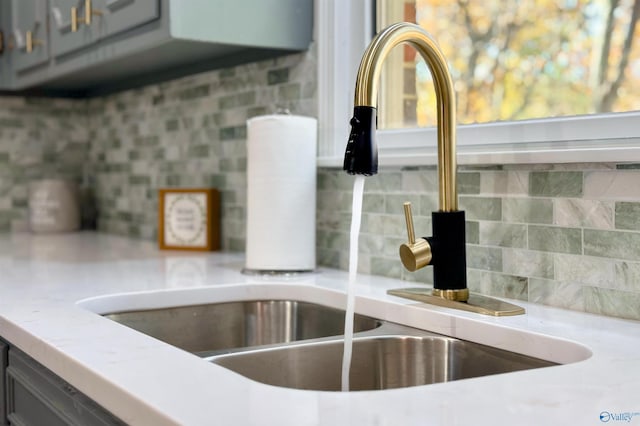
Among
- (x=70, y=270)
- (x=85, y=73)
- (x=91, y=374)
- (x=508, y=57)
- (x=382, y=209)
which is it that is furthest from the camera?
(x=85, y=73)

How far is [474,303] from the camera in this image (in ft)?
4.25

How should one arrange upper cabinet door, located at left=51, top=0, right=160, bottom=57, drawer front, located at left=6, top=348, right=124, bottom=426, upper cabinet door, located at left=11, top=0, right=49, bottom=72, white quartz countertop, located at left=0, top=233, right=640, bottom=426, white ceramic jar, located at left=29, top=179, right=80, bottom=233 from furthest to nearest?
1. white ceramic jar, located at left=29, top=179, right=80, bottom=233
2. upper cabinet door, located at left=11, top=0, right=49, bottom=72
3. upper cabinet door, located at left=51, top=0, right=160, bottom=57
4. drawer front, located at left=6, top=348, right=124, bottom=426
5. white quartz countertop, located at left=0, top=233, right=640, bottom=426

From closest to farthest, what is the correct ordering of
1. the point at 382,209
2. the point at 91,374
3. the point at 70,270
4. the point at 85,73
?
1. the point at 91,374
2. the point at 382,209
3. the point at 70,270
4. the point at 85,73

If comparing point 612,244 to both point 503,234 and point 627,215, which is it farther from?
point 503,234

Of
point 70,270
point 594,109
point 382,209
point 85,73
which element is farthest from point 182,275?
point 85,73

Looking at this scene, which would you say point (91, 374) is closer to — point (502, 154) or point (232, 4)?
point (502, 154)

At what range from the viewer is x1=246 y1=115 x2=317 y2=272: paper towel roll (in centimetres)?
173

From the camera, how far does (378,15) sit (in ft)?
6.10

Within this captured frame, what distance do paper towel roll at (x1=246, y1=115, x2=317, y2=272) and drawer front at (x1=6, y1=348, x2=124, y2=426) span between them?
0.60m

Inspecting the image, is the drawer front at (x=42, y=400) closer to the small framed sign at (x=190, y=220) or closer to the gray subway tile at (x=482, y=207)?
the gray subway tile at (x=482, y=207)

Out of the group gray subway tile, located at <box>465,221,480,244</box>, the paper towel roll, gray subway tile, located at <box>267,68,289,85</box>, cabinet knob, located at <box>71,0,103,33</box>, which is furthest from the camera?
cabinet knob, located at <box>71,0,103,33</box>

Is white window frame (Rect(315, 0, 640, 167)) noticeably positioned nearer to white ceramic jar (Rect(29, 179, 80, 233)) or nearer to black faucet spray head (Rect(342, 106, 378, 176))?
black faucet spray head (Rect(342, 106, 378, 176))

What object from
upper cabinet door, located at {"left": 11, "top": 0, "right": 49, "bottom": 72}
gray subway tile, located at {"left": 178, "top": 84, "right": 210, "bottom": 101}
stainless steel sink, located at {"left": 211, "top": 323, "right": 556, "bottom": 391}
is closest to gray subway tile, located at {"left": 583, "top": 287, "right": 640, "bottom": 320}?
stainless steel sink, located at {"left": 211, "top": 323, "right": 556, "bottom": 391}

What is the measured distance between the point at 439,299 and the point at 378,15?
2.66 ft
